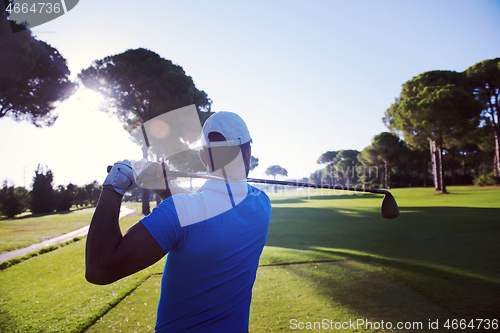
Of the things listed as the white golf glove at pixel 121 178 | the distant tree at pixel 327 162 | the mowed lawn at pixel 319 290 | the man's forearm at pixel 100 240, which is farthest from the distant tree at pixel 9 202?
the distant tree at pixel 327 162

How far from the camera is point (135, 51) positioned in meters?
21.7

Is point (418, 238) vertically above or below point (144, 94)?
below

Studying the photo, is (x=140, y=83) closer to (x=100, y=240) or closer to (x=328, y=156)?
(x=100, y=240)

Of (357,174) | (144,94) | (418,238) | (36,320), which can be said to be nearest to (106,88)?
(144,94)

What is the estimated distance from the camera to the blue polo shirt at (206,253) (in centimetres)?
109

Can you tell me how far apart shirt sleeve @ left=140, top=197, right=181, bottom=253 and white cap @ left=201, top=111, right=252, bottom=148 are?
453 millimetres

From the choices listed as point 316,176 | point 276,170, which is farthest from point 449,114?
point 316,176

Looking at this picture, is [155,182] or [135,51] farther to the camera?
[135,51]

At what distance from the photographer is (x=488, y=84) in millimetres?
→ 29953

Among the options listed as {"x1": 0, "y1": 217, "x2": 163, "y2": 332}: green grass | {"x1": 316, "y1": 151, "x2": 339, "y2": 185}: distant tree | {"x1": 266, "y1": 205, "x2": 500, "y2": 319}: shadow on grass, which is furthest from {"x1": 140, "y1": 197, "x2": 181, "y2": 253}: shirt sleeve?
{"x1": 316, "y1": 151, "x2": 339, "y2": 185}: distant tree

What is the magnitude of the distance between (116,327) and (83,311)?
907mm

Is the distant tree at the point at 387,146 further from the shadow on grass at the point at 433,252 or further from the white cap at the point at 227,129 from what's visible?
the white cap at the point at 227,129

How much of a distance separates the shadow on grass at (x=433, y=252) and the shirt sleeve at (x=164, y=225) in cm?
439

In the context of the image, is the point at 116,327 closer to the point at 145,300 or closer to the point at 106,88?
the point at 145,300
